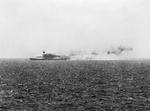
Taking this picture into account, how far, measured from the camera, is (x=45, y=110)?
6900 cm

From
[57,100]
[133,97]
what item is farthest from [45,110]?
[133,97]

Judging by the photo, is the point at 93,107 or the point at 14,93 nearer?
the point at 93,107

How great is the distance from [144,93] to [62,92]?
20360 millimetres

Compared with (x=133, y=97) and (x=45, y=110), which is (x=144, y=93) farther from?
(x=45, y=110)

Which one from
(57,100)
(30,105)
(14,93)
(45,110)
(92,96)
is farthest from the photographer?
(14,93)

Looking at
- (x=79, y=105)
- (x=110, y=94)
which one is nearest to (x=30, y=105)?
(x=79, y=105)

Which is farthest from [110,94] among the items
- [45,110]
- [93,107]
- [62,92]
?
[45,110]

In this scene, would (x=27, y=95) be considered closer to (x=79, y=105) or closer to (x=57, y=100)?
(x=57, y=100)

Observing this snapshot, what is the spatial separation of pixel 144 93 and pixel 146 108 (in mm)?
20169

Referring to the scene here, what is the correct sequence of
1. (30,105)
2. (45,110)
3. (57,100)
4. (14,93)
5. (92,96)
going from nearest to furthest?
(45,110) → (30,105) → (57,100) → (92,96) → (14,93)

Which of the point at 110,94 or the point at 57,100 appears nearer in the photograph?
the point at 57,100

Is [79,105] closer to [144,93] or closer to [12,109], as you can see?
[12,109]

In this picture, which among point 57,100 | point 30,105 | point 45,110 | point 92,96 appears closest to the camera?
point 45,110

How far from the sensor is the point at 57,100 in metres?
80.4
